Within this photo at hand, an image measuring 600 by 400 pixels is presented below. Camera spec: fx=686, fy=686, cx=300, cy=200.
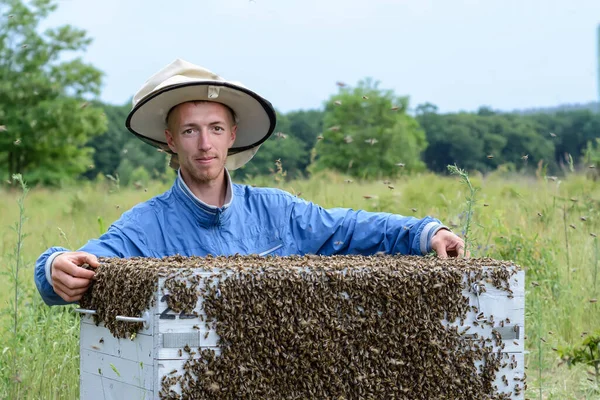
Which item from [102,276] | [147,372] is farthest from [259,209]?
[147,372]

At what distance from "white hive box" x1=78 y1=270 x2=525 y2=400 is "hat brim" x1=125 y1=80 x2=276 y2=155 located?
4.11ft

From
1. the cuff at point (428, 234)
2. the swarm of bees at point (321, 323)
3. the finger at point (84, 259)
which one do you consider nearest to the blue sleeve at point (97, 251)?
the finger at point (84, 259)

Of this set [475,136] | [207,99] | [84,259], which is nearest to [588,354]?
[207,99]

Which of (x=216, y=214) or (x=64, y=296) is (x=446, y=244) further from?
(x=64, y=296)

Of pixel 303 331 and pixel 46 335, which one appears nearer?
pixel 303 331

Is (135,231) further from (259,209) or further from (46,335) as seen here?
(46,335)

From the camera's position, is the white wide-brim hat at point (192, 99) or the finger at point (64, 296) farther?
the white wide-brim hat at point (192, 99)

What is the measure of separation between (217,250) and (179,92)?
87 centimetres

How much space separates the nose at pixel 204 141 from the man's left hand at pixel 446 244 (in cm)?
126

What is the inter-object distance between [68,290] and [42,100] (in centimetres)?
3236

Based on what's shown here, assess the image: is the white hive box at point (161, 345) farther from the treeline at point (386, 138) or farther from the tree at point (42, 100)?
the treeline at point (386, 138)

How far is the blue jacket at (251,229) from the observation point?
352 centimetres

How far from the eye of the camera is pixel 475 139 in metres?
76.6

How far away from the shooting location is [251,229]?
12.4 ft
